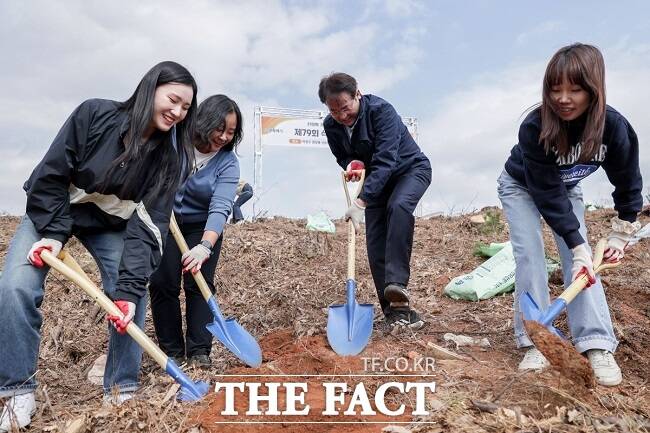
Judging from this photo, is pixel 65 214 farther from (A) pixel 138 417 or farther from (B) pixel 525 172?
(B) pixel 525 172

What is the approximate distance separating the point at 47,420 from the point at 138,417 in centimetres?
58

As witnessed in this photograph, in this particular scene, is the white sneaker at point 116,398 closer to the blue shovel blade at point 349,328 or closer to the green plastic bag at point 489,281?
the blue shovel blade at point 349,328

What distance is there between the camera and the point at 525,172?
3092mm

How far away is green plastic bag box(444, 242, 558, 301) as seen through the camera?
4930mm

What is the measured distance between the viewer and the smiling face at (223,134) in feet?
11.4

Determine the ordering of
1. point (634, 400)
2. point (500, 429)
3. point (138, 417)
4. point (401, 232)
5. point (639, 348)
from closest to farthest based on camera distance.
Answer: point (500, 429) < point (138, 417) < point (634, 400) < point (639, 348) < point (401, 232)

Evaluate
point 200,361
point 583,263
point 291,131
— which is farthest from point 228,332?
point 291,131

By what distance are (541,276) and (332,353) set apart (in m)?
1.21

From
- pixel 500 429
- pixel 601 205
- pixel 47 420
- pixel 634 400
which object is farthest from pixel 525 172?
pixel 601 205

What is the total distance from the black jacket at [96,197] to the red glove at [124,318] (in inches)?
1.2

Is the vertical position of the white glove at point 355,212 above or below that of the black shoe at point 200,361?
above

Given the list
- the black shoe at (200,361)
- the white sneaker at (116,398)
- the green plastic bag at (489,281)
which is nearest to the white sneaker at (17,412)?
the white sneaker at (116,398)

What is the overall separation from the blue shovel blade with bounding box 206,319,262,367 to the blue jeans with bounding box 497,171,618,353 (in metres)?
1.44

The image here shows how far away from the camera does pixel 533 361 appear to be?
3014 mm
